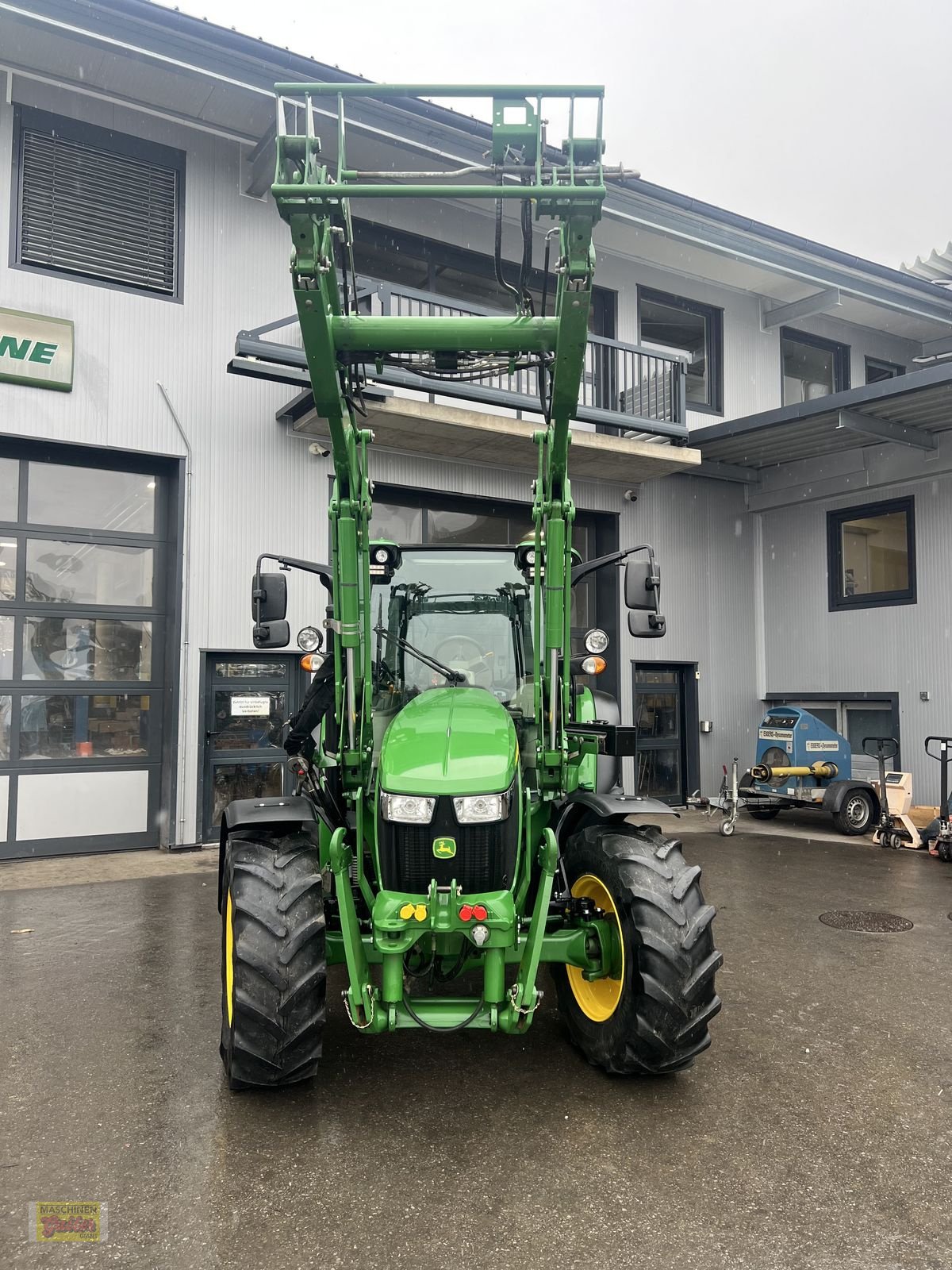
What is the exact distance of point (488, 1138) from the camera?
341cm

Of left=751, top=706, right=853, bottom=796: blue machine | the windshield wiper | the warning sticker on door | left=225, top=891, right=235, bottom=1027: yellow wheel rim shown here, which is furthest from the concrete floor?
left=751, top=706, right=853, bottom=796: blue machine

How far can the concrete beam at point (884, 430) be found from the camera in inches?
453

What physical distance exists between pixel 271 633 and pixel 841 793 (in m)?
8.80

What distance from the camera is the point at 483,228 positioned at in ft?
41.1

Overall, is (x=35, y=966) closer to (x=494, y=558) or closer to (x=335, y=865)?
(x=335, y=865)

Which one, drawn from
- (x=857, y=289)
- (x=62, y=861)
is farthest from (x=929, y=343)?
(x=62, y=861)

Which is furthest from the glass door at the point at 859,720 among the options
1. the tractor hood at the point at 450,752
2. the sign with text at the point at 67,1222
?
the sign with text at the point at 67,1222

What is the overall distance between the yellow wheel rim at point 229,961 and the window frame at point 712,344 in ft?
39.3

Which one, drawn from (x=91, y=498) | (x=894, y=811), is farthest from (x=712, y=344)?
(x=91, y=498)

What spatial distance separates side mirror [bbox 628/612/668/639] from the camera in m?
4.80

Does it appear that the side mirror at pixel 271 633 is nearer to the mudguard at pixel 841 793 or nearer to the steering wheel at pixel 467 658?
the steering wheel at pixel 467 658

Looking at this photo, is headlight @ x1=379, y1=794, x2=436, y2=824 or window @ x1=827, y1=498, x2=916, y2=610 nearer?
headlight @ x1=379, y1=794, x2=436, y2=824

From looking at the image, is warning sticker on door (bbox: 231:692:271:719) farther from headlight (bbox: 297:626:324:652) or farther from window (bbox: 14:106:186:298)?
headlight (bbox: 297:626:324:652)

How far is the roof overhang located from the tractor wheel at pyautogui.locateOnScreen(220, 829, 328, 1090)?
9.81 metres
